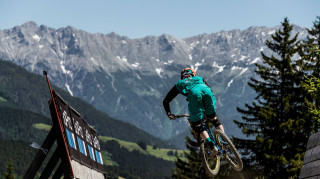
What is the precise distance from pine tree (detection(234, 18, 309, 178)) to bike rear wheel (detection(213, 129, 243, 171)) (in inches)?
714

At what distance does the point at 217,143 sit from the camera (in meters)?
9.64

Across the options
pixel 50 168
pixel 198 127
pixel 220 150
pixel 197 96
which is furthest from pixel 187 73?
pixel 50 168

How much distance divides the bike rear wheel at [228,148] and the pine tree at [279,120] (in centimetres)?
1813

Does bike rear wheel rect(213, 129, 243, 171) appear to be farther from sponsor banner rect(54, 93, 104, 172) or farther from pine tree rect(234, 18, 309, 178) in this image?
pine tree rect(234, 18, 309, 178)

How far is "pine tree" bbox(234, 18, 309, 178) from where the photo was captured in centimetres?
2792

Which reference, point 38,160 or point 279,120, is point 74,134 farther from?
point 279,120

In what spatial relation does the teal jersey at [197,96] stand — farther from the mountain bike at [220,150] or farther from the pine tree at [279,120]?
the pine tree at [279,120]

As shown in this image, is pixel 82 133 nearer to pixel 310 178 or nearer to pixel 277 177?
pixel 310 178

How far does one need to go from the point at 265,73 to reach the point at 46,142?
2452 centimetres

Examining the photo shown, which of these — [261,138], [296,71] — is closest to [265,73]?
[296,71]

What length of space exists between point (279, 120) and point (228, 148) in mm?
21977

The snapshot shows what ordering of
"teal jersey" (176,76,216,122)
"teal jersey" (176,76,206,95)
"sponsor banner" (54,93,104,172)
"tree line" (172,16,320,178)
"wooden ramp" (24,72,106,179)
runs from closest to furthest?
1. "wooden ramp" (24,72,106,179)
2. "sponsor banner" (54,93,104,172)
3. "teal jersey" (176,76,216,122)
4. "teal jersey" (176,76,206,95)
5. "tree line" (172,16,320,178)

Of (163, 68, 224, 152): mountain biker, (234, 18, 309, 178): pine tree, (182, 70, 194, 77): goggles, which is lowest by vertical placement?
(234, 18, 309, 178): pine tree

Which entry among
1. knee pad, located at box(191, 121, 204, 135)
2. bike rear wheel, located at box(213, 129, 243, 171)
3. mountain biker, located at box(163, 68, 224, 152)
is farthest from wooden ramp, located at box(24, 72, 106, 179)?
bike rear wheel, located at box(213, 129, 243, 171)
